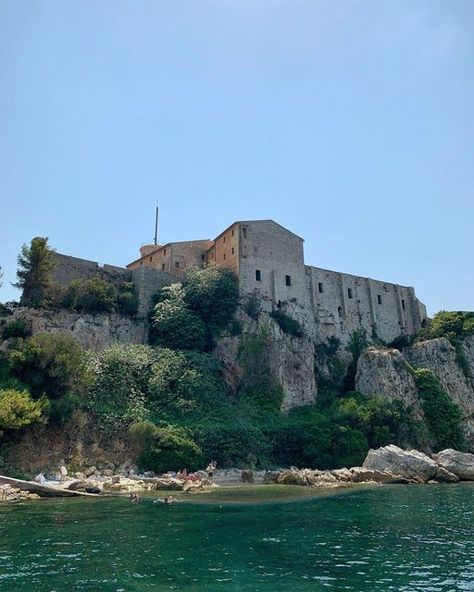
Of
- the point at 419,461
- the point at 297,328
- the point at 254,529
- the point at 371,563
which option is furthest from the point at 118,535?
the point at 297,328

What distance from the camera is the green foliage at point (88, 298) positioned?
34.8 m

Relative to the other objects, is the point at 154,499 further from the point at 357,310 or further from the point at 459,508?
the point at 357,310

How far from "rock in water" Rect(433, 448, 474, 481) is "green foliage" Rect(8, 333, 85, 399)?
21787 millimetres

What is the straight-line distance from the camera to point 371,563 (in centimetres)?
984

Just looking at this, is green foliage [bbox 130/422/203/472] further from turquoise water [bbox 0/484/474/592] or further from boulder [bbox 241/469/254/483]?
turquoise water [bbox 0/484/474/592]

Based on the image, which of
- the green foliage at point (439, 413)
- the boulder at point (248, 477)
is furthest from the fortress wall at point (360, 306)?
the boulder at point (248, 477)

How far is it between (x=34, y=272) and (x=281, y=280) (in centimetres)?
1960

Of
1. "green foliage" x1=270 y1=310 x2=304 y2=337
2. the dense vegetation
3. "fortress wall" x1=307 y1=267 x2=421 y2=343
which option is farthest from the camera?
"fortress wall" x1=307 y1=267 x2=421 y2=343

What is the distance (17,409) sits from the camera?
2314 centimetres

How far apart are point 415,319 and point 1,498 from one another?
144 feet

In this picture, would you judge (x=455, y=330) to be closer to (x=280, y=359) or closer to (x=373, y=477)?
(x=280, y=359)

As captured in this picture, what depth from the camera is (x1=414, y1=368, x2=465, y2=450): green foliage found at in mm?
37188

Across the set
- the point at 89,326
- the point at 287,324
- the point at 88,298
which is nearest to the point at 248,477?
the point at 89,326

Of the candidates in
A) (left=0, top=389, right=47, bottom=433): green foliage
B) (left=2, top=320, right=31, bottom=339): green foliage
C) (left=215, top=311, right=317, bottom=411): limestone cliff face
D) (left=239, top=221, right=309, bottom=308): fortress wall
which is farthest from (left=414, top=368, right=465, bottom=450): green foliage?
(left=2, top=320, right=31, bottom=339): green foliage
